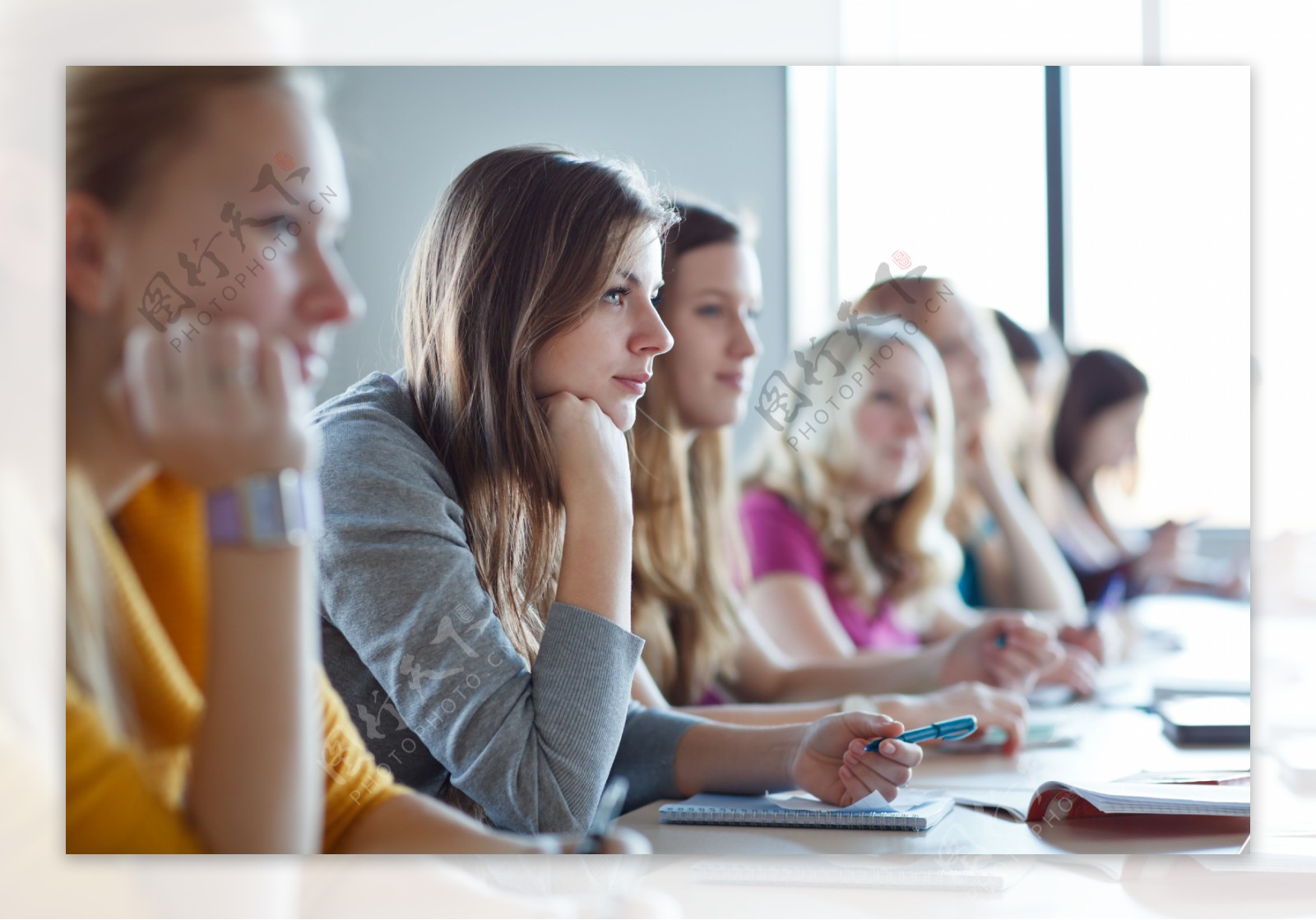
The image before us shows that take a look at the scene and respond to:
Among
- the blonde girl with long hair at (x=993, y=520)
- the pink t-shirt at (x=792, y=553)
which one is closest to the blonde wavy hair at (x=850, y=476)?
the pink t-shirt at (x=792, y=553)

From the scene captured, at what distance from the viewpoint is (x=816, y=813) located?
37.3 inches

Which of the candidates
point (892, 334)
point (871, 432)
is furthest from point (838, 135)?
point (871, 432)

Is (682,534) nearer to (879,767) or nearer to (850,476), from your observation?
(879,767)

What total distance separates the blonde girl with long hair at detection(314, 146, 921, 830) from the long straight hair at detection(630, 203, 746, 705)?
1.8 inches

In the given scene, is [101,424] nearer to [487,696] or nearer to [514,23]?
[487,696]

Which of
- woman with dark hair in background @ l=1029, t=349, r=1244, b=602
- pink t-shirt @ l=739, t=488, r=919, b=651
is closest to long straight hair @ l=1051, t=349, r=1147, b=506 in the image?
woman with dark hair in background @ l=1029, t=349, r=1244, b=602

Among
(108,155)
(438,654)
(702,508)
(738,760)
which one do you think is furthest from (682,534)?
(108,155)

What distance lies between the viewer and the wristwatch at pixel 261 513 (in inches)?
31.4

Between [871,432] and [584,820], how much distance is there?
959 millimetres

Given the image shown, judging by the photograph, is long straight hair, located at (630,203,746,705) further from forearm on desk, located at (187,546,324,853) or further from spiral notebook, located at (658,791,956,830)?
forearm on desk, located at (187,546,324,853)

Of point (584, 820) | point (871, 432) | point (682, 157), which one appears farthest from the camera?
point (871, 432)

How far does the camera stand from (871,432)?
1.75 m

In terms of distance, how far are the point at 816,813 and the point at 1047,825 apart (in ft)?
0.61

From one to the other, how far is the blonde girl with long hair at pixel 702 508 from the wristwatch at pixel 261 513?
0.31 meters
